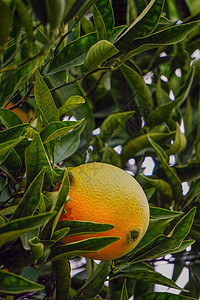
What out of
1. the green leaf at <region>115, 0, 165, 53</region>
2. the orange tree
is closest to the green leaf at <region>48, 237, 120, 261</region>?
the orange tree

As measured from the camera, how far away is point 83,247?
899 mm

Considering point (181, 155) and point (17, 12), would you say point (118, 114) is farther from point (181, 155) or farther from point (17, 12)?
point (17, 12)

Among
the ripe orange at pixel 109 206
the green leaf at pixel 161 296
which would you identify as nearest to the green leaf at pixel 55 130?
the ripe orange at pixel 109 206

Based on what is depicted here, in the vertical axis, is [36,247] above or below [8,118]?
below

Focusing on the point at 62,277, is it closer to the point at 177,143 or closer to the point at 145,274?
the point at 145,274

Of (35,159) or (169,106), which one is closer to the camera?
(35,159)

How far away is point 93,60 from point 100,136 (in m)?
0.49

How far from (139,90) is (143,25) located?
510mm

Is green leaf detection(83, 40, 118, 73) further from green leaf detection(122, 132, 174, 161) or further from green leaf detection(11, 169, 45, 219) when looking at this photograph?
green leaf detection(122, 132, 174, 161)

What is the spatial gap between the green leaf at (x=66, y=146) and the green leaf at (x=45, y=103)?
0.63 feet

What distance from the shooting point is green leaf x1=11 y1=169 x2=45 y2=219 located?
34.1 inches

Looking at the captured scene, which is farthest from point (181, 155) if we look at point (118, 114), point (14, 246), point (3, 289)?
point (3, 289)

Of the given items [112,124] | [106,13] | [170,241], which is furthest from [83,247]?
[112,124]

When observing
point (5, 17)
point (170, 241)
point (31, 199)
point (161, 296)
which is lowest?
point (161, 296)
